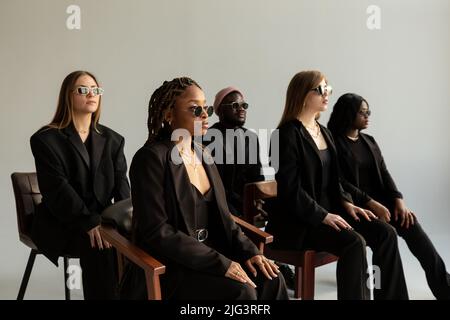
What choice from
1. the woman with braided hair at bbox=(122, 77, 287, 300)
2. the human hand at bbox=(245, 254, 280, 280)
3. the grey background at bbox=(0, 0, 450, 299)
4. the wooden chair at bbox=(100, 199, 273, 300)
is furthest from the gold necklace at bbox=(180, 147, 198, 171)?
the grey background at bbox=(0, 0, 450, 299)

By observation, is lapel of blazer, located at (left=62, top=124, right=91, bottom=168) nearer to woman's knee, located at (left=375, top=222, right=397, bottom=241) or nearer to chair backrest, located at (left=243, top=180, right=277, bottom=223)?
chair backrest, located at (left=243, top=180, right=277, bottom=223)

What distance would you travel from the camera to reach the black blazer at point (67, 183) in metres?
3.03

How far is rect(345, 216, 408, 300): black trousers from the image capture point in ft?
9.75

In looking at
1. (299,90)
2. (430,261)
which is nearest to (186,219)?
(299,90)

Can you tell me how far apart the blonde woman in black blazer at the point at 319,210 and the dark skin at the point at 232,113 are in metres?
0.57

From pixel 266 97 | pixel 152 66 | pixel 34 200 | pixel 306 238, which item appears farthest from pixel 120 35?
pixel 306 238

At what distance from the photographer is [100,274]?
293cm

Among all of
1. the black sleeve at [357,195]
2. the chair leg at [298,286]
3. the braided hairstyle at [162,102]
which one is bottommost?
the chair leg at [298,286]

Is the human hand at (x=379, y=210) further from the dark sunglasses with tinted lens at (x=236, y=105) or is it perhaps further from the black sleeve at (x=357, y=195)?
the dark sunglasses with tinted lens at (x=236, y=105)

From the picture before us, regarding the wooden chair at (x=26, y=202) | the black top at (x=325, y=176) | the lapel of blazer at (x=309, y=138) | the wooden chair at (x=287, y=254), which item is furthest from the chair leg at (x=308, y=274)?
the wooden chair at (x=26, y=202)

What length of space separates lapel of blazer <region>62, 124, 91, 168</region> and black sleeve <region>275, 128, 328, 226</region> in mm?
1164

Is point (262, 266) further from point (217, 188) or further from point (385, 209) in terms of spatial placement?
point (385, 209)

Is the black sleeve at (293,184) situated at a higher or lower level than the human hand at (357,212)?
higher

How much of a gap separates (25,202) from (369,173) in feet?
7.42
